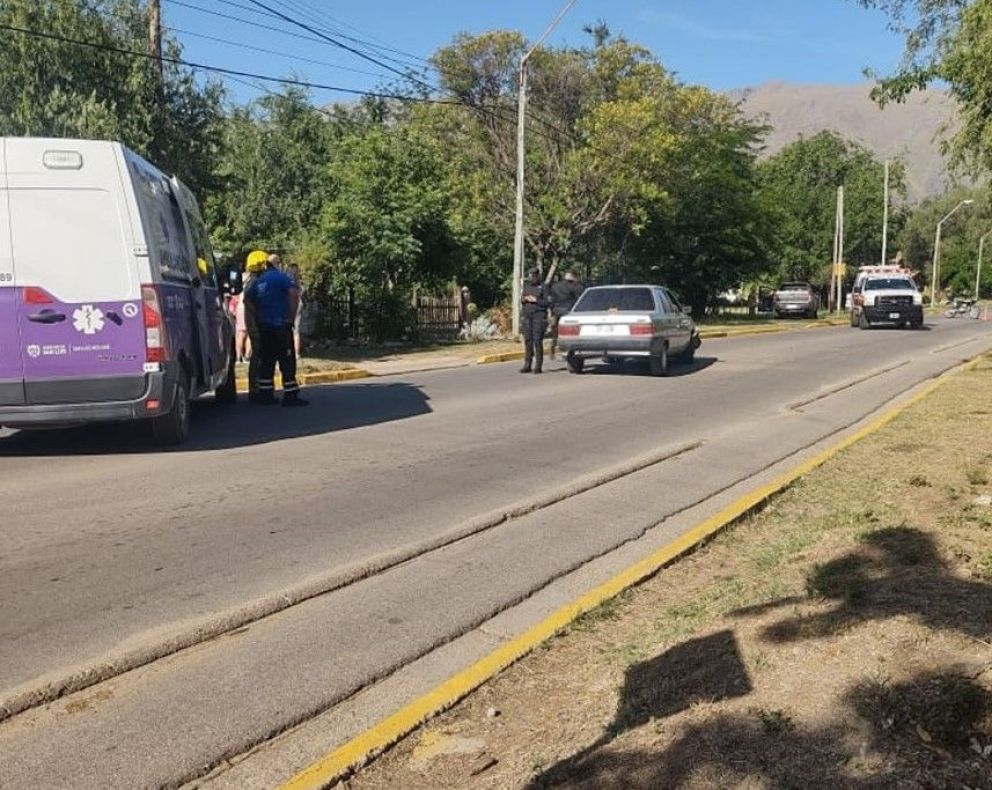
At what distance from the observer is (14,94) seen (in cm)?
2162

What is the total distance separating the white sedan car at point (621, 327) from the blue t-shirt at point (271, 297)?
6.25 metres

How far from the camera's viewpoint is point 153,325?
27.0ft

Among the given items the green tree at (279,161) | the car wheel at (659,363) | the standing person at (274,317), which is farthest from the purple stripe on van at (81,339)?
the green tree at (279,161)

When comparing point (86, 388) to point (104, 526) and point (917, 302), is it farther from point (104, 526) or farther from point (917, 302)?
point (917, 302)

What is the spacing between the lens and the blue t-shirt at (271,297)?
11.7 meters

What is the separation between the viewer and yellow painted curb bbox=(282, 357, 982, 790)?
3.22 m

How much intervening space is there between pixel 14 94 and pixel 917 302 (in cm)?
2822

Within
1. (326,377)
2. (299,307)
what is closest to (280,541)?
(326,377)

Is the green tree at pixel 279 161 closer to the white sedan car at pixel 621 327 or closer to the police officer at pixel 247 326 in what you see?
the white sedan car at pixel 621 327

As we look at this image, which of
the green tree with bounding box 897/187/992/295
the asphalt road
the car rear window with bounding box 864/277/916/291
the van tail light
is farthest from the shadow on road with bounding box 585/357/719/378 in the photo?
the green tree with bounding box 897/187/992/295

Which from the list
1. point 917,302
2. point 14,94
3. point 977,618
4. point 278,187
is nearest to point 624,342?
point 977,618

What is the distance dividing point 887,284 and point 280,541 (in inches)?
1274

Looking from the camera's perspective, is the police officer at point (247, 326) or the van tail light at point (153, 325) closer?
the van tail light at point (153, 325)

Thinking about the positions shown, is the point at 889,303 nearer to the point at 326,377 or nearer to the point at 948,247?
the point at 326,377
